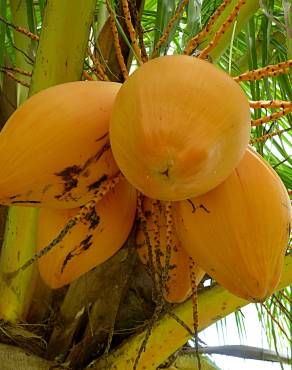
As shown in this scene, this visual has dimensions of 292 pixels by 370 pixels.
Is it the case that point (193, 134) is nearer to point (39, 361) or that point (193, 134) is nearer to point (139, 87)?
point (139, 87)

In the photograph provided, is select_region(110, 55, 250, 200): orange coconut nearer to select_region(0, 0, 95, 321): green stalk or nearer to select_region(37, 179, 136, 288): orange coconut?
select_region(37, 179, 136, 288): orange coconut

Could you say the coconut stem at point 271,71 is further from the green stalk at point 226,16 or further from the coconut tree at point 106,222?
the green stalk at point 226,16

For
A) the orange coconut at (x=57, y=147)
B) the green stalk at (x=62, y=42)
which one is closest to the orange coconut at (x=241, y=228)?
the orange coconut at (x=57, y=147)

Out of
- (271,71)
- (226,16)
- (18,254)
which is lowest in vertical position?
(18,254)

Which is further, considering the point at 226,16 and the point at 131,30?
the point at 226,16

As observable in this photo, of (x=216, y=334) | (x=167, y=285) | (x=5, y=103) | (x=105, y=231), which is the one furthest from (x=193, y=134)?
(x=216, y=334)

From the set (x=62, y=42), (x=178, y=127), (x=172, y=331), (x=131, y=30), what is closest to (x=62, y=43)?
(x=62, y=42)

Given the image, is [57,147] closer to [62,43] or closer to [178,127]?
[178,127]

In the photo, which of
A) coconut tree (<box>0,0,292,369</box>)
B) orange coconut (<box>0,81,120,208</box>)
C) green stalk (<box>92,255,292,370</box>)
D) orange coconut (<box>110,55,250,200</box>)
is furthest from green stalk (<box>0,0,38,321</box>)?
orange coconut (<box>110,55,250,200</box>)
